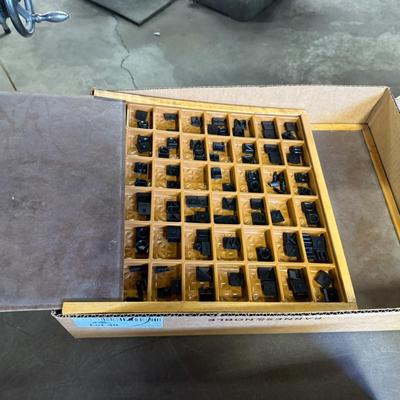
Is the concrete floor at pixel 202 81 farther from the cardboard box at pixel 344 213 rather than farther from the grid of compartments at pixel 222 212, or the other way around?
the grid of compartments at pixel 222 212

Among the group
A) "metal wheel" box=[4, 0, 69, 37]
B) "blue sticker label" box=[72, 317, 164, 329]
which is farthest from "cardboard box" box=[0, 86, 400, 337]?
"metal wheel" box=[4, 0, 69, 37]

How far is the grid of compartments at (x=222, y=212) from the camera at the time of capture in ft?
4.26

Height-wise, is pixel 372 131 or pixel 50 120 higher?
pixel 372 131

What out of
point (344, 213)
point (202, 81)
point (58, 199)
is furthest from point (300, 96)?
point (58, 199)

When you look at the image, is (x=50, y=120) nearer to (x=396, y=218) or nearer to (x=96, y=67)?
(x=96, y=67)

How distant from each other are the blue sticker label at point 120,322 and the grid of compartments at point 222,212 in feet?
0.27

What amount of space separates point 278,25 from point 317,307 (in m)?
2.49

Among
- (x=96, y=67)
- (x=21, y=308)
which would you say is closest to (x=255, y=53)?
(x=96, y=67)

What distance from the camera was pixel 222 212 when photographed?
148 centimetres

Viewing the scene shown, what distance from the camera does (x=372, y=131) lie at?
1856 millimetres

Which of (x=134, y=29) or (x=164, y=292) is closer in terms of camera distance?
(x=164, y=292)

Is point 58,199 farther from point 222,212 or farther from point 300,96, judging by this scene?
point 300,96

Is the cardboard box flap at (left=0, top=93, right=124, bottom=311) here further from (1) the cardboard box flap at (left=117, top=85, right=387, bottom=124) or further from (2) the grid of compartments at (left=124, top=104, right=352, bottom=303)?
(1) the cardboard box flap at (left=117, top=85, right=387, bottom=124)

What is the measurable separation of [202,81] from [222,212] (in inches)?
52.4
